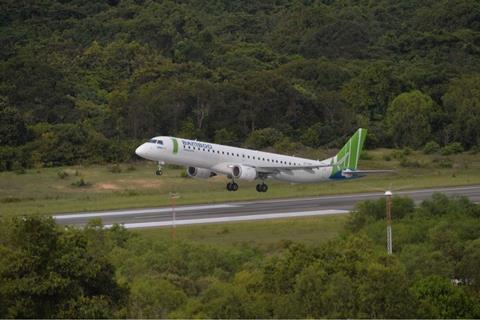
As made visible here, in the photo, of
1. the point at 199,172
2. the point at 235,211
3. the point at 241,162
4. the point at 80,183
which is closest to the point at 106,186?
A: the point at 80,183

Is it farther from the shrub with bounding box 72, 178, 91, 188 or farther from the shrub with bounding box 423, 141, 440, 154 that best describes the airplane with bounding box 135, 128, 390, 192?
the shrub with bounding box 423, 141, 440, 154

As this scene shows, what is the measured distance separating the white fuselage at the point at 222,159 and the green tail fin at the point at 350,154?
0.59 metres

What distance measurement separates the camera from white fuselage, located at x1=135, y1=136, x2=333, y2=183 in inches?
2749

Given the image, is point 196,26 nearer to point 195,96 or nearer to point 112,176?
point 195,96

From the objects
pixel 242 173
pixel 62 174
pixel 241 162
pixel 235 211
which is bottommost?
pixel 235 211

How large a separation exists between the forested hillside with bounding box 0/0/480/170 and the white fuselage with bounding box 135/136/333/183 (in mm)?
19880

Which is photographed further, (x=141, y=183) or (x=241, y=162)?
(x=141, y=183)

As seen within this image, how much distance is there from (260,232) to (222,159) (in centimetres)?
1249

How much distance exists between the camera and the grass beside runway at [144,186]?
74.0 meters

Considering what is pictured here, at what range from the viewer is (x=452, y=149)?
9988 centimetres

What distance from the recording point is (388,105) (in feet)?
374

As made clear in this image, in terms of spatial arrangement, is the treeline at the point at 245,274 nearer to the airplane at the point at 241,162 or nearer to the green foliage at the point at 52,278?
the green foliage at the point at 52,278

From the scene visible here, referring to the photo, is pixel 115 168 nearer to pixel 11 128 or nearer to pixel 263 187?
pixel 11 128

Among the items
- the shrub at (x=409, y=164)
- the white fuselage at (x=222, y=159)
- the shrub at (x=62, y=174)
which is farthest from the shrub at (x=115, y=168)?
the shrub at (x=409, y=164)
